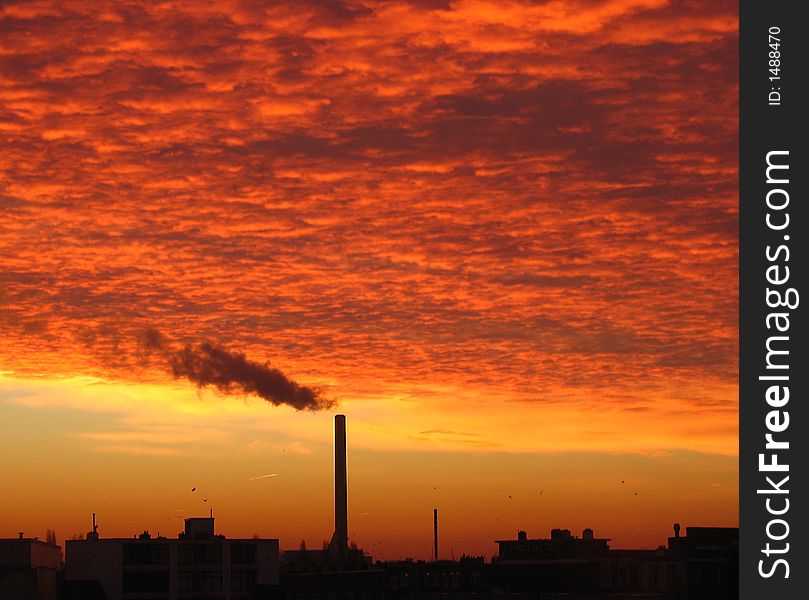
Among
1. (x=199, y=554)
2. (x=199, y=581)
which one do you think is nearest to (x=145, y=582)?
(x=199, y=581)

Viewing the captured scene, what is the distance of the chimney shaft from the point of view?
541 feet

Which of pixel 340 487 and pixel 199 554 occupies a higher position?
pixel 340 487

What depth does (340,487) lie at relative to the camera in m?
165

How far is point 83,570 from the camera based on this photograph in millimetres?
131000

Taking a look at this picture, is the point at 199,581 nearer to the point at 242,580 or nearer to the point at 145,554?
the point at 242,580

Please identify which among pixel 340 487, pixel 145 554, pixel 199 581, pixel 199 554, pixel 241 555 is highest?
pixel 340 487

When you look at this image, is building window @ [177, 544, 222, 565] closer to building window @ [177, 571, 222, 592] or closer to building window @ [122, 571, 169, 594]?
building window @ [177, 571, 222, 592]

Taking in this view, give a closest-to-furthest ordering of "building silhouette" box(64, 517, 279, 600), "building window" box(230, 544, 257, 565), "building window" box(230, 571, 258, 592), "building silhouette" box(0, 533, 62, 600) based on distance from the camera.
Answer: "building silhouette" box(0, 533, 62, 600) < "building silhouette" box(64, 517, 279, 600) < "building window" box(230, 571, 258, 592) < "building window" box(230, 544, 257, 565)

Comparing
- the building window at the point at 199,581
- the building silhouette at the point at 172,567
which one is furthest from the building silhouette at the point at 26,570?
the building window at the point at 199,581

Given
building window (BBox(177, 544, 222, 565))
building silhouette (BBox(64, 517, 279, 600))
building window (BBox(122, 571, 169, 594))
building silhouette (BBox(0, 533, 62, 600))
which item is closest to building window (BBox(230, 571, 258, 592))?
building silhouette (BBox(64, 517, 279, 600))

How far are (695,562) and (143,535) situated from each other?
5995 cm

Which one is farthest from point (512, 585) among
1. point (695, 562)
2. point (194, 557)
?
point (194, 557)
